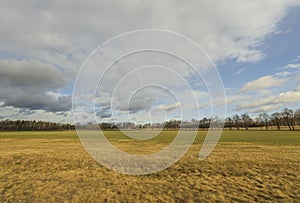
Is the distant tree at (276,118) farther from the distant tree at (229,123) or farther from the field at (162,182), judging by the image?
the field at (162,182)

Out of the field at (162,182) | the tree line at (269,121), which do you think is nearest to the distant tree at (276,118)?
the tree line at (269,121)

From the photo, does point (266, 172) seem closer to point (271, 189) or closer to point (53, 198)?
point (271, 189)

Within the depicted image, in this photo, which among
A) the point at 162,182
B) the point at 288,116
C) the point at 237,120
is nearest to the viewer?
the point at 162,182

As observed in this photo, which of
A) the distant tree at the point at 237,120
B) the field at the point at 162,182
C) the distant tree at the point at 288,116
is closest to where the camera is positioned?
the field at the point at 162,182

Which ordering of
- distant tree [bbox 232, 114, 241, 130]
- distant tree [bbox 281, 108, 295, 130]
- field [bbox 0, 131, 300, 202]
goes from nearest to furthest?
field [bbox 0, 131, 300, 202]
distant tree [bbox 281, 108, 295, 130]
distant tree [bbox 232, 114, 241, 130]

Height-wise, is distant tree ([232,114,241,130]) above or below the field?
above

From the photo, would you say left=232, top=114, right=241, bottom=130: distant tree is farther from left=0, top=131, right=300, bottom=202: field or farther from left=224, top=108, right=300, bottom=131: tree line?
left=0, top=131, right=300, bottom=202: field

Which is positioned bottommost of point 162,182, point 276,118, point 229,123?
point 162,182

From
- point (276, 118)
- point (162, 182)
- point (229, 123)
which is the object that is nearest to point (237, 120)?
point (229, 123)

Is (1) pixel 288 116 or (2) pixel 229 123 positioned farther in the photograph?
(2) pixel 229 123

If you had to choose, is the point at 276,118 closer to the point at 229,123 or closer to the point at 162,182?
the point at 229,123

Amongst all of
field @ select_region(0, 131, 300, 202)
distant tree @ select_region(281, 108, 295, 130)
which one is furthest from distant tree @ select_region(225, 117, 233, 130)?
field @ select_region(0, 131, 300, 202)

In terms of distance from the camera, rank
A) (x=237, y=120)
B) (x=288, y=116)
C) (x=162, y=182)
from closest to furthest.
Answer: (x=162, y=182) → (x=288, y=116) → (x=237, y=120)

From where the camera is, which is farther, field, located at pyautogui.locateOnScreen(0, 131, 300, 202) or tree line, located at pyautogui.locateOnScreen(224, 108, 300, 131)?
tree line, located at pyautogui.locateOnScreen(224, 108, 300, 131)
